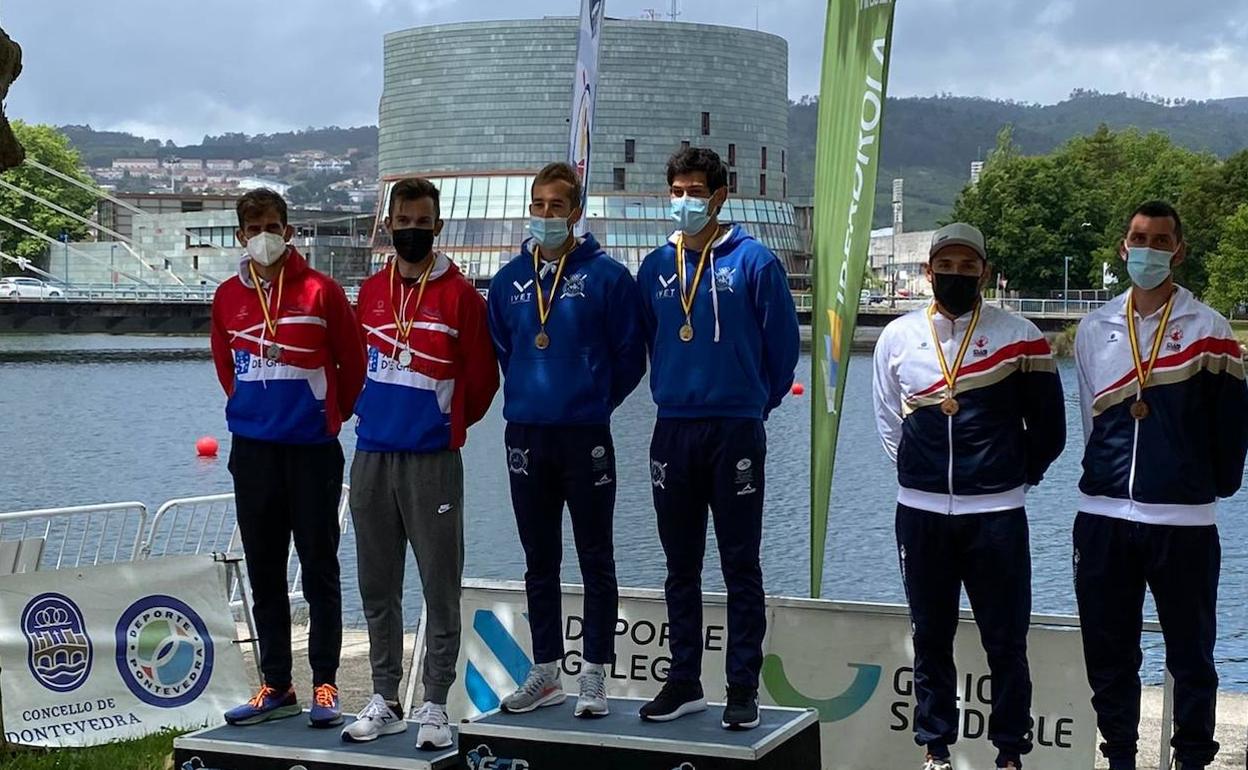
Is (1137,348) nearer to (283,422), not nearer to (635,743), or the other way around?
(635,743)

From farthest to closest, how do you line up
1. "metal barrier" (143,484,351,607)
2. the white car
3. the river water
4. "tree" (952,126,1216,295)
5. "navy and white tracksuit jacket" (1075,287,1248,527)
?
"tree" (952,126,1216,295) < the white car < the river water < "metal barrier" (143,484,351,607) < "navy and white tracksuit jacket" (1075,287,1248,527)

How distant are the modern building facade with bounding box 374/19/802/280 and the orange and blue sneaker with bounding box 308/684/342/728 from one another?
92855 millimetres

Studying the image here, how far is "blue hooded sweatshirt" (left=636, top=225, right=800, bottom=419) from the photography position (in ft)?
17.2

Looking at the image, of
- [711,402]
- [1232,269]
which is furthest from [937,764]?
[1232,269]

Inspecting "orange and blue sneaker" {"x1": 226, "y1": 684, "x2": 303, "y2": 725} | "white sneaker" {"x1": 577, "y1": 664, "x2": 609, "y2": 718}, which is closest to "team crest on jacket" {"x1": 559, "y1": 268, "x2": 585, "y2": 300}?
"white sneaker" {"x1": 577, "y1": 664, "x2": 609, "y2": 718}

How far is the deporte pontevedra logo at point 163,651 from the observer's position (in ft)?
22.8

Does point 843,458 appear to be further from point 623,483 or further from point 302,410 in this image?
point 302,410

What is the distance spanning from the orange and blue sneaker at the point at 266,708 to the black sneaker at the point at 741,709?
5.55ft

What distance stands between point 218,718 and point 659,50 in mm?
99751

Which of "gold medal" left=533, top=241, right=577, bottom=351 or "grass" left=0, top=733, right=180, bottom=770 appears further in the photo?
"grass" left=0, top=733, right=180, bottom=770

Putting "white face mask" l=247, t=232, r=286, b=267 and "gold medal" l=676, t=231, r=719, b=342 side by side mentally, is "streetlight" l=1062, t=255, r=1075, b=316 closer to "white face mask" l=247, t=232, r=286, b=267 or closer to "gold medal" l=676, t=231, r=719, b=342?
"gold medal" l=676, t=231, r=719, b=342

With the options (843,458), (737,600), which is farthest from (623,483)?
(737,600)

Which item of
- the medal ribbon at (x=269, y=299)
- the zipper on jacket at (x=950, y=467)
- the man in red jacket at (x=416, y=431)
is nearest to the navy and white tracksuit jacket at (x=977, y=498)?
the zipper on jacket at (x=950, y=467)

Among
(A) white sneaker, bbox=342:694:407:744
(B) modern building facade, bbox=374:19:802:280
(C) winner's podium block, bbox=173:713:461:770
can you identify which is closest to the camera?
(C) winner's podium block, bbox=173:713:461:770
